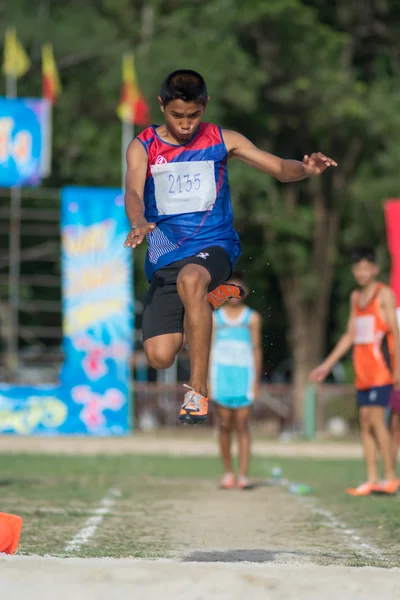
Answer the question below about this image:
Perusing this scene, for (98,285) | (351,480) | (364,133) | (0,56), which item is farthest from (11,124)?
(351,480)

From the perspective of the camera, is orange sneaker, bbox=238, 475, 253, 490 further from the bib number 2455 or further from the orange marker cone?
the orange marker cone

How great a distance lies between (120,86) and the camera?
33.7 m

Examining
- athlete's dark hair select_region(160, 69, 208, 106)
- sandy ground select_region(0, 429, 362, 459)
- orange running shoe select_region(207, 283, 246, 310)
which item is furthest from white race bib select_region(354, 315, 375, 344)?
sandy ground select_region(0, 429, 362, 459)

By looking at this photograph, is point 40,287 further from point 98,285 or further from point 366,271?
point 366,271

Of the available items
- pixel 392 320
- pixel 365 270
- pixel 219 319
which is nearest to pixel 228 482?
pixel 219 319

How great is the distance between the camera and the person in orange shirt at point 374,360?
10938 millimetres

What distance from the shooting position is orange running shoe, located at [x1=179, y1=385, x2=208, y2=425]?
6172mm

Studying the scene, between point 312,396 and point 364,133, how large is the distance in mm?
9791

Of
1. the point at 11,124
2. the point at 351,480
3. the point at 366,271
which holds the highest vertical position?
the point at 11,124

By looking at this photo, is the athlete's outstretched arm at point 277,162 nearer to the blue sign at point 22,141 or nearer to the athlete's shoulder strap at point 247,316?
the athlete's shoulder strap at point 247,316

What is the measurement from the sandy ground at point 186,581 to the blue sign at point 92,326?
19.8 metres

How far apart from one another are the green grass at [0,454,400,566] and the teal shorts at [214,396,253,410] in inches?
37.4

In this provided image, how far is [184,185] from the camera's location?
6.73 m

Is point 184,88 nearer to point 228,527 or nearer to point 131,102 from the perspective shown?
point 228,527
